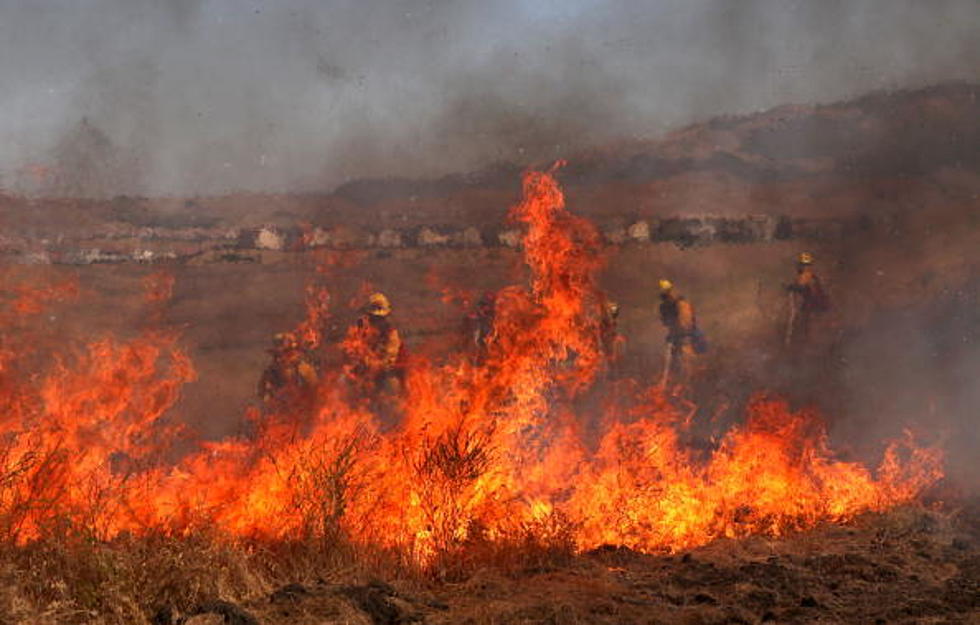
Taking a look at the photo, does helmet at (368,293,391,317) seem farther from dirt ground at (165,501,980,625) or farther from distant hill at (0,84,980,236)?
dirt ground at (165,501,980,625)

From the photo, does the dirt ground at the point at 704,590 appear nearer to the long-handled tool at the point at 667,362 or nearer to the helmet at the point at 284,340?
the long-handled tool at the point at 667,362

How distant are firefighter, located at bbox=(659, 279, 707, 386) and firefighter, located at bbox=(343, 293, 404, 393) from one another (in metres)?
5.15

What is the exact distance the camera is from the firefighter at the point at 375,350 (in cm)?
1540

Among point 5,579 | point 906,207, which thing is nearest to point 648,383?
point 906,207

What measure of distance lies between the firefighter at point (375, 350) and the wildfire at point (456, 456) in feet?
1.15

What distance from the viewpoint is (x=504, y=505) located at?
8477mm

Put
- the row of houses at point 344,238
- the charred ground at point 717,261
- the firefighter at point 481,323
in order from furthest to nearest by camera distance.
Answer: the row of houses at point 344,238
the charred ground at point 717,261
the firefighter at point 481,323

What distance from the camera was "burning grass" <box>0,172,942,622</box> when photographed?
235 inches

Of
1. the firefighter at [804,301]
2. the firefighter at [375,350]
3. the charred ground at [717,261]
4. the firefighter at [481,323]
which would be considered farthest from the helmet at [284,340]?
the firefighter at [804,301]

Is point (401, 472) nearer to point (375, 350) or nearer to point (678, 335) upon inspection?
point (375, 350)

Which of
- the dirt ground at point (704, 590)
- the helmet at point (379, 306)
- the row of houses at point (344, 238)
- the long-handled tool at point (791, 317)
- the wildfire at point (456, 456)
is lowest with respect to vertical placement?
the dirt ground at point (704, 590)

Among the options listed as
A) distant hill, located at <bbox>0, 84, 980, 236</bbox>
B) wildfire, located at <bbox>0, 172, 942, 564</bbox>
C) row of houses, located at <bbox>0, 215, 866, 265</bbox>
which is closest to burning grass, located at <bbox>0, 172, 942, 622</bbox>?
wildfire, located at <bbox>0, 172, 942, 564</bbox>

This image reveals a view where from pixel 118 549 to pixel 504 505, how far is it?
3.79m

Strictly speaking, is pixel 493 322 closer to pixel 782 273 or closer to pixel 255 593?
pixel 782 273
